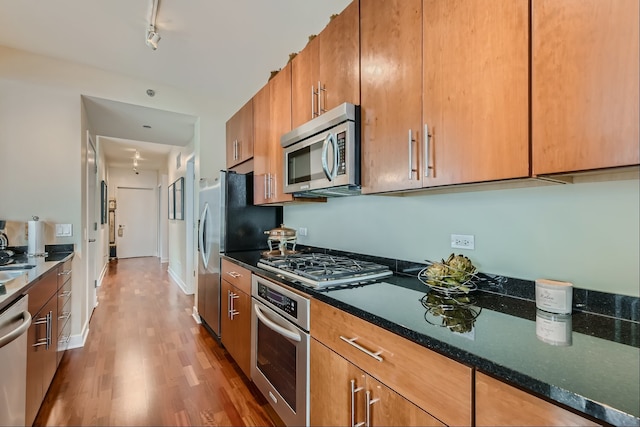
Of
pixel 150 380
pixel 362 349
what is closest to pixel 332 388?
pixel 362 349

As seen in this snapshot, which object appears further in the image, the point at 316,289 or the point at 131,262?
the point at 131,262

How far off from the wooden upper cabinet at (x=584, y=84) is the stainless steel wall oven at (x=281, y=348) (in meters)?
1.15

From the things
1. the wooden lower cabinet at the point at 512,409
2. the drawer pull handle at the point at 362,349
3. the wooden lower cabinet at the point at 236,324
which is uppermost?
the wooden lower cabinet at the point at 512,409

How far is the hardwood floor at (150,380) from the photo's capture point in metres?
1.88

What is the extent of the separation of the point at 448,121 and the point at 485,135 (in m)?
0.16

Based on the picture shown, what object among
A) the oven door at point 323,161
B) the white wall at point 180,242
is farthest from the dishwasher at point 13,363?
the white wall at point 180,242

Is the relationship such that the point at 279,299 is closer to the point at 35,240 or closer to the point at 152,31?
the point at 152,31

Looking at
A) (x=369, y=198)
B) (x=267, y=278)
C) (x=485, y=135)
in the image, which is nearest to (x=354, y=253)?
(x=369, y=198)

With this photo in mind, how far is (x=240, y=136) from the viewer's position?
10.0ft

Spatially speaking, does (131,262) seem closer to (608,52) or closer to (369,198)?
(369,198)

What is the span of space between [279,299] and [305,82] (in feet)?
4.67

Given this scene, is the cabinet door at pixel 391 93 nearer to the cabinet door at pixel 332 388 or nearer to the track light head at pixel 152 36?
the cabinet door at pixel 332 388

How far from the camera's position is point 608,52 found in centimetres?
78

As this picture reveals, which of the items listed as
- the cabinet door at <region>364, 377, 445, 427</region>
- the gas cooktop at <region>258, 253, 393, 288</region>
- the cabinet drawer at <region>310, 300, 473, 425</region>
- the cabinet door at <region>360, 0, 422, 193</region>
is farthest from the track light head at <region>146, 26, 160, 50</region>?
the cabinet door at <region>364, 377, 445, 427</region>
